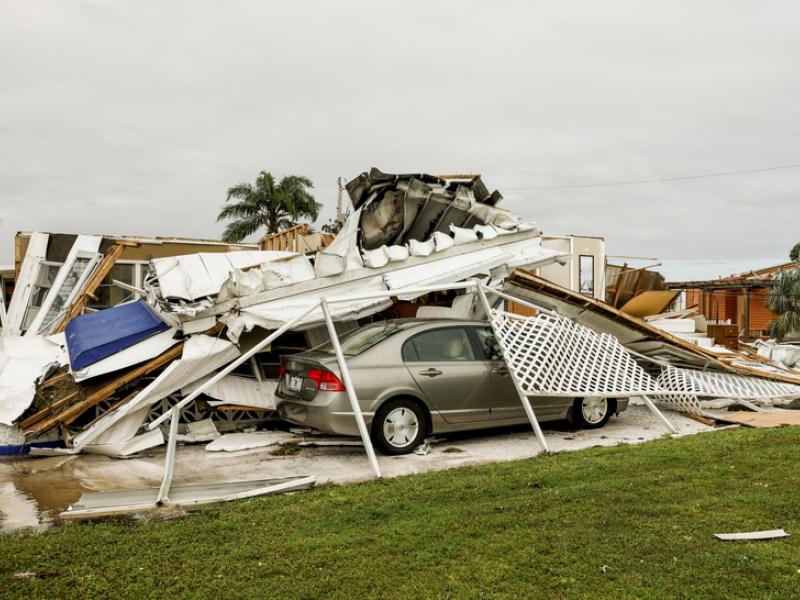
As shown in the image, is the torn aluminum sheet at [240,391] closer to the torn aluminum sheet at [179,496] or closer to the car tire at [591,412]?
the torn aluminum sheet at [179,496]

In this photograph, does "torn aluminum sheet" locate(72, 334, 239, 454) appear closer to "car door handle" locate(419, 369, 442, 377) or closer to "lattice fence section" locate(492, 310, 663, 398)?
"car door handle" locate(419, 369, 442, 377)

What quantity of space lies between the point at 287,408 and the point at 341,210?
A: 19.9ft

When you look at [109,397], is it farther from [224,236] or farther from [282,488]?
[224,236]

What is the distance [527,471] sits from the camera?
21.2ft

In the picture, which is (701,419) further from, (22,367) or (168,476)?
(22,367)

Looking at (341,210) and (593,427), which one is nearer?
(593,427)

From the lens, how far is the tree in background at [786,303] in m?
27.8

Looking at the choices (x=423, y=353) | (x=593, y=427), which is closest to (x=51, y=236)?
(x=423, y=353)

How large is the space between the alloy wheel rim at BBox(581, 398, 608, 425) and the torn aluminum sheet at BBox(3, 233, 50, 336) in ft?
30.5

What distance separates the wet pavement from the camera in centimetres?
638

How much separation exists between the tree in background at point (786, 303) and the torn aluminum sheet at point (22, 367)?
26901 millimetres

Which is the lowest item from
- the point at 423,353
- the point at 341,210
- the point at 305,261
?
the point at 423,353

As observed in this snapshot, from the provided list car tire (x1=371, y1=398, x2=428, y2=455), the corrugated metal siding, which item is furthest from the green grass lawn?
the corrugated metal siding

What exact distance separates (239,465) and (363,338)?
204cm
